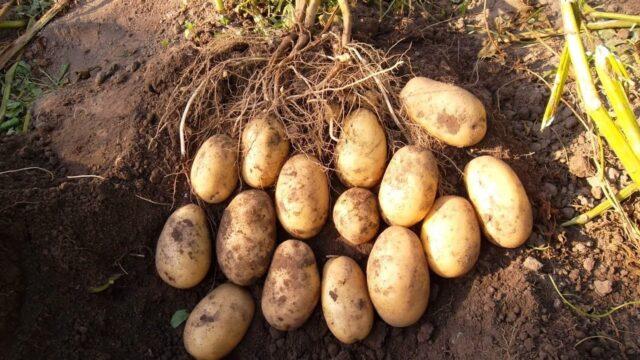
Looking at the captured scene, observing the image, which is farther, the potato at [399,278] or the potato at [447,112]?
the potato at [447,112]

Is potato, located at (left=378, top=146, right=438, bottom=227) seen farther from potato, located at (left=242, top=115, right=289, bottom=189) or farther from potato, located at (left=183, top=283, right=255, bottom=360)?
potato, located at (left=183, top=283, right=255, bottom=360)

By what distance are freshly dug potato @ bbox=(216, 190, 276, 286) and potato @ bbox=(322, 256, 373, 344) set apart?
0.99 ft

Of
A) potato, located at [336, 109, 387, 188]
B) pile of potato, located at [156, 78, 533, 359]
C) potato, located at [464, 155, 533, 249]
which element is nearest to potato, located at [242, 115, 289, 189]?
pile of potato, located at [156, 78, 533, 359]

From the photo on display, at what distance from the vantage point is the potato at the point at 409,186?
1917 mm

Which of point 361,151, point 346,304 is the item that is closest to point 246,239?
point 346,304

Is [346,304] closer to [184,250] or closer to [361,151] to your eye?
[361,151]

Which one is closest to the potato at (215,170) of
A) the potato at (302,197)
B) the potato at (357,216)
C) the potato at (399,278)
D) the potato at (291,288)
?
the potato at (302,197)

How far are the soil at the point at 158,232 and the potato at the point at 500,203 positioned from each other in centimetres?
11

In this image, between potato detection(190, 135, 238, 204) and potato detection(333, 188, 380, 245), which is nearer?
potato detection(333, 188, 380, 245)

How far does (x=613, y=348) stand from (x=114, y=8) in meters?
3.19

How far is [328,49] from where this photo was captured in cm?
241

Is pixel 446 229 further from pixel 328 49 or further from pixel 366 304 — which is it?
pixel 328 49

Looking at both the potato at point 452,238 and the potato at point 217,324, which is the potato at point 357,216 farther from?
the potato at point 217,324

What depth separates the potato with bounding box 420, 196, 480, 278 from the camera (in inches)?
73.7
